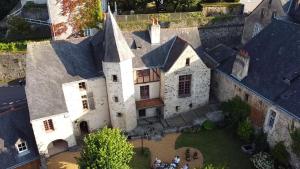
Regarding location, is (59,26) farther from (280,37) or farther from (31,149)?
(280,37)

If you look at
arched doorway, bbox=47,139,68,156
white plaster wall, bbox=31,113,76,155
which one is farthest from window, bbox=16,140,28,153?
arched doorway, bbox=47,139,68,156

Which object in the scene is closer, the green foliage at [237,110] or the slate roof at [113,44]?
the slate roof at [113,44]

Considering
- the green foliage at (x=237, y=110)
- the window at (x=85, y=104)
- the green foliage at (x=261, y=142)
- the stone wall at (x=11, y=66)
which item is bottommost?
the green foliage at (x=261, y=142)

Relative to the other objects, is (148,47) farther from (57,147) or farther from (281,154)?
(281,154)

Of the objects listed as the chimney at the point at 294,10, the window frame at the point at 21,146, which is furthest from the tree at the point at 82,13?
the chimney at the point at 294,10

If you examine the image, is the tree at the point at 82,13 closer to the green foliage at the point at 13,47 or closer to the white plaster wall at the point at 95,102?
the green foliage at the point at 13,47

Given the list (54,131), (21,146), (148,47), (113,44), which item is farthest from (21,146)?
(148,47)

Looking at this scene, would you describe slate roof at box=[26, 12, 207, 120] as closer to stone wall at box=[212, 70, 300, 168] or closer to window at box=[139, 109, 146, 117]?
stone wall at box=[212, 70, 300, 168]

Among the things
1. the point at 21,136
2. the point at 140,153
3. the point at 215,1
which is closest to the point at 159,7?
the point at 215,1
